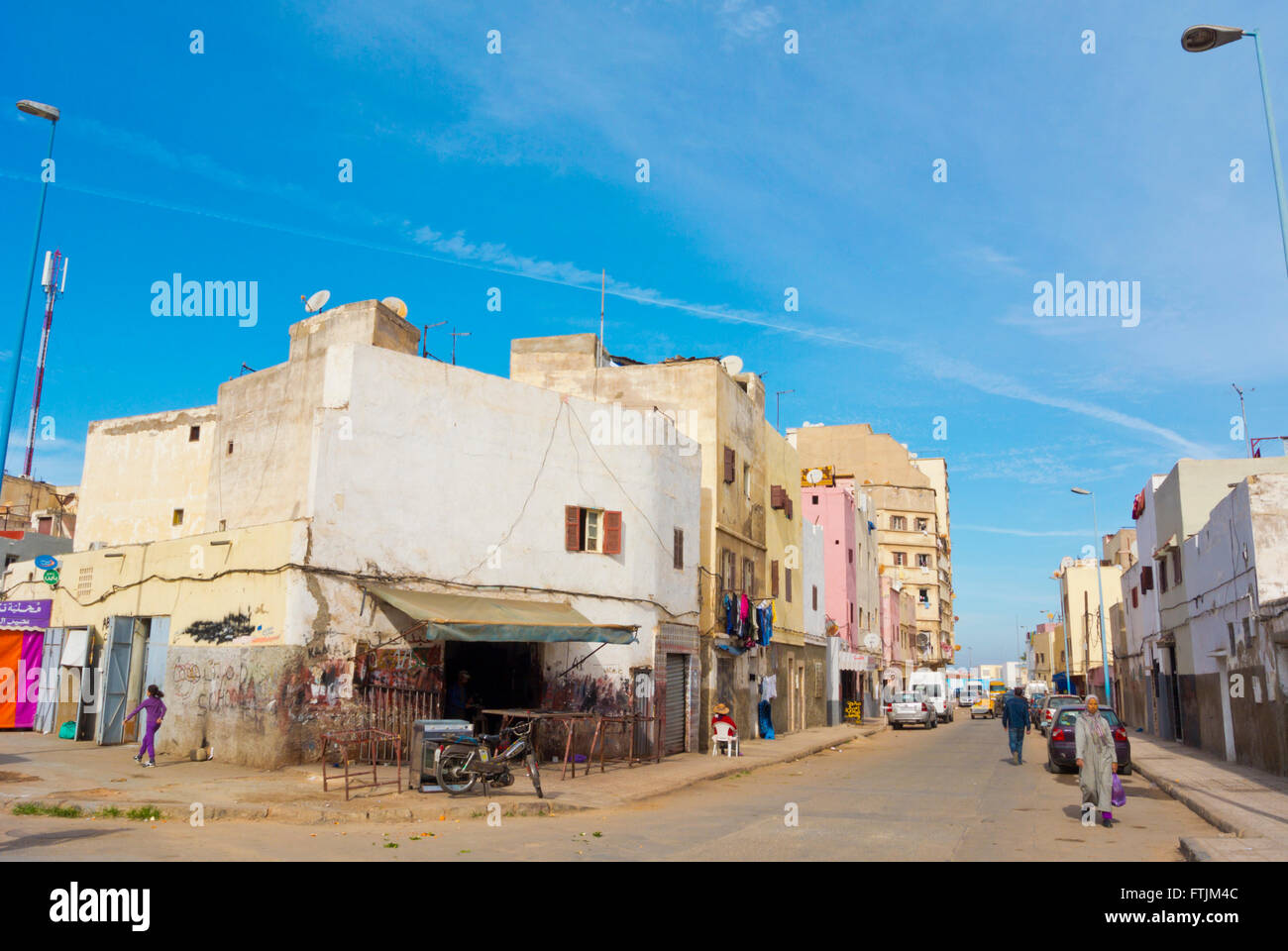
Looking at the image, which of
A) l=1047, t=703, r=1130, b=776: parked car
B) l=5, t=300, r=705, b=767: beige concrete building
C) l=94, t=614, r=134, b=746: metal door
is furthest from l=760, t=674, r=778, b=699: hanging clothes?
l=94, t=614, r=134, b=746: metal door

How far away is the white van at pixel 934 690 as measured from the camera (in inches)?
2140

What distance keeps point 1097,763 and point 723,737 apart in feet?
41.2

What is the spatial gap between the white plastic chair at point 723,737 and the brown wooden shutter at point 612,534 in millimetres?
5525

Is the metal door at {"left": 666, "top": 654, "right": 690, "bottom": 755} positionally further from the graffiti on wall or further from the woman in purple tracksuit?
the woman in purple tracksuit

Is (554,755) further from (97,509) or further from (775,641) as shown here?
(97,509)

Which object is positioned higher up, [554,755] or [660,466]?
[660,466]

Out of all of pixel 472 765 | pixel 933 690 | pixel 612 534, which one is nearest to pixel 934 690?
pixel 933 690

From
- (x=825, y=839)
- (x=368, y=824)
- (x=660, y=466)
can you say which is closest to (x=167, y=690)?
(x=368, y=824)

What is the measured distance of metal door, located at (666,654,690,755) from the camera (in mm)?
23984

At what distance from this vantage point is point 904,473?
85.7 m

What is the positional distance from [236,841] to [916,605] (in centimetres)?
8081

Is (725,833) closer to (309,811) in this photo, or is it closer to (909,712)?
(309,811)

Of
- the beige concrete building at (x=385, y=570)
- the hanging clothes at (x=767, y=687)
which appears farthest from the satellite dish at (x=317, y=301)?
the hanging clothes at (x=767, y=687)

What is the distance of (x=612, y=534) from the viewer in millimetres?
22453
